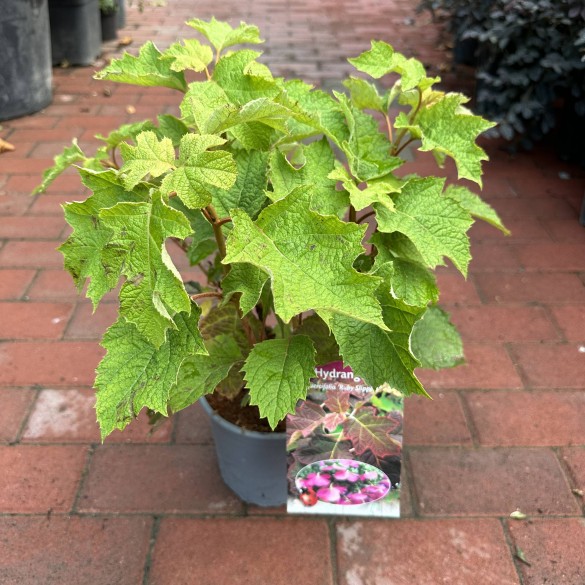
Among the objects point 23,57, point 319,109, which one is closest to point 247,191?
point 319,109

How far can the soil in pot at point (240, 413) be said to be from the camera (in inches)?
62.5

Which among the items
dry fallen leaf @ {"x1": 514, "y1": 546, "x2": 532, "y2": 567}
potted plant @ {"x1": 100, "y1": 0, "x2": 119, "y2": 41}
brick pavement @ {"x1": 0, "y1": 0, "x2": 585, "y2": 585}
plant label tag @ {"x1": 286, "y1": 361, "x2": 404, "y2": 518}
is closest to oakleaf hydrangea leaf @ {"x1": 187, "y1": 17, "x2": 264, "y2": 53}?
plant label tag @ {"x1": 286, "y1": 361, "x2": 404, "y2": 518}

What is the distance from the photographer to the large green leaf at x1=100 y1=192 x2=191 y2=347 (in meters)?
0.94

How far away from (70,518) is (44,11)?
317 cm

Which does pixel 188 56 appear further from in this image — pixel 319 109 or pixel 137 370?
pixel 137 370

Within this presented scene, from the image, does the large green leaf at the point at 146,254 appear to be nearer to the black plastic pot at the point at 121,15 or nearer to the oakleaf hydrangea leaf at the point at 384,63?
the oakleaf hydrangea leaf at the point at 384,63

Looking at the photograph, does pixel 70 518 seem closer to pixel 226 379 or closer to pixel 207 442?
pixel 207 442

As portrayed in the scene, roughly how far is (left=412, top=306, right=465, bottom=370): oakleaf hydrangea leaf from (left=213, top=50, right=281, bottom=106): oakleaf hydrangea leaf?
1.87 ft

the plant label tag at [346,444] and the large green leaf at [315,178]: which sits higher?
the large green leaf at [315,178]

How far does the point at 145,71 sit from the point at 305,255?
0.50 meters

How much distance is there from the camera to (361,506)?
5.09ft

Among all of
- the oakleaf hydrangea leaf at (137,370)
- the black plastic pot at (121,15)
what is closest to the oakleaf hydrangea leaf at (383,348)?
the oakleaf hydrangea leaf at (137,370)

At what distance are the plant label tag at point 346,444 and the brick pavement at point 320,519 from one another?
0.52 ft

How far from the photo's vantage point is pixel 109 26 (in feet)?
17.2
